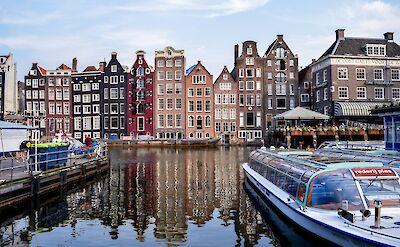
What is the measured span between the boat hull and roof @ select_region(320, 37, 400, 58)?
5356cm

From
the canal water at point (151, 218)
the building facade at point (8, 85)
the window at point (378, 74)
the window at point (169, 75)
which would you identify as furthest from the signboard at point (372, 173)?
the building facade at point (8, 85)

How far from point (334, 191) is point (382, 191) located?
161 cm

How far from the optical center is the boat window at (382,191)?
13125 mm

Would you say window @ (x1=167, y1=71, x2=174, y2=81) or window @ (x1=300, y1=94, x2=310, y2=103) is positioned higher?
window @ (x1=167, y1=71, x2=174, y2=81)

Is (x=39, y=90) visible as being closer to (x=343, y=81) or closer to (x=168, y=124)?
(x=168, y=124)

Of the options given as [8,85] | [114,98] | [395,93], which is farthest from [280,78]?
[8,85]

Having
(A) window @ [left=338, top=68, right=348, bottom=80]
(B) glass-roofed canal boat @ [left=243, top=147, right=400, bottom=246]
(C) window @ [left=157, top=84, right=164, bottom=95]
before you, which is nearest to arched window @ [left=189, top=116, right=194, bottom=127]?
(C) window @ [left=157, top=84, right=164, bottom=95]

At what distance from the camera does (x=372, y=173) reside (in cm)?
1363

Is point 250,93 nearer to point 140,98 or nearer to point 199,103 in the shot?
point 199,103

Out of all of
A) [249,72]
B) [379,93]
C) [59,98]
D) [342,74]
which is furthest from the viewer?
[59,98]

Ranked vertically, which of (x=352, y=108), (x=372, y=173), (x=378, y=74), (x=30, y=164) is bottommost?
(x=30, y=164)

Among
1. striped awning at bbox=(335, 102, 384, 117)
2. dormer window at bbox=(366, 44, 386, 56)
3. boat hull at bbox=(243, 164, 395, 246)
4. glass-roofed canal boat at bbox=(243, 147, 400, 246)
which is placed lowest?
boat hull at bbox=(243, 164, 395, 246)

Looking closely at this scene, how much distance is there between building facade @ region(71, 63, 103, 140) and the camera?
90438mm

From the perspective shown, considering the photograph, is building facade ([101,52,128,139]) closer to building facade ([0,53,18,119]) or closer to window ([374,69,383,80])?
building facade ([0,53,18,119])
